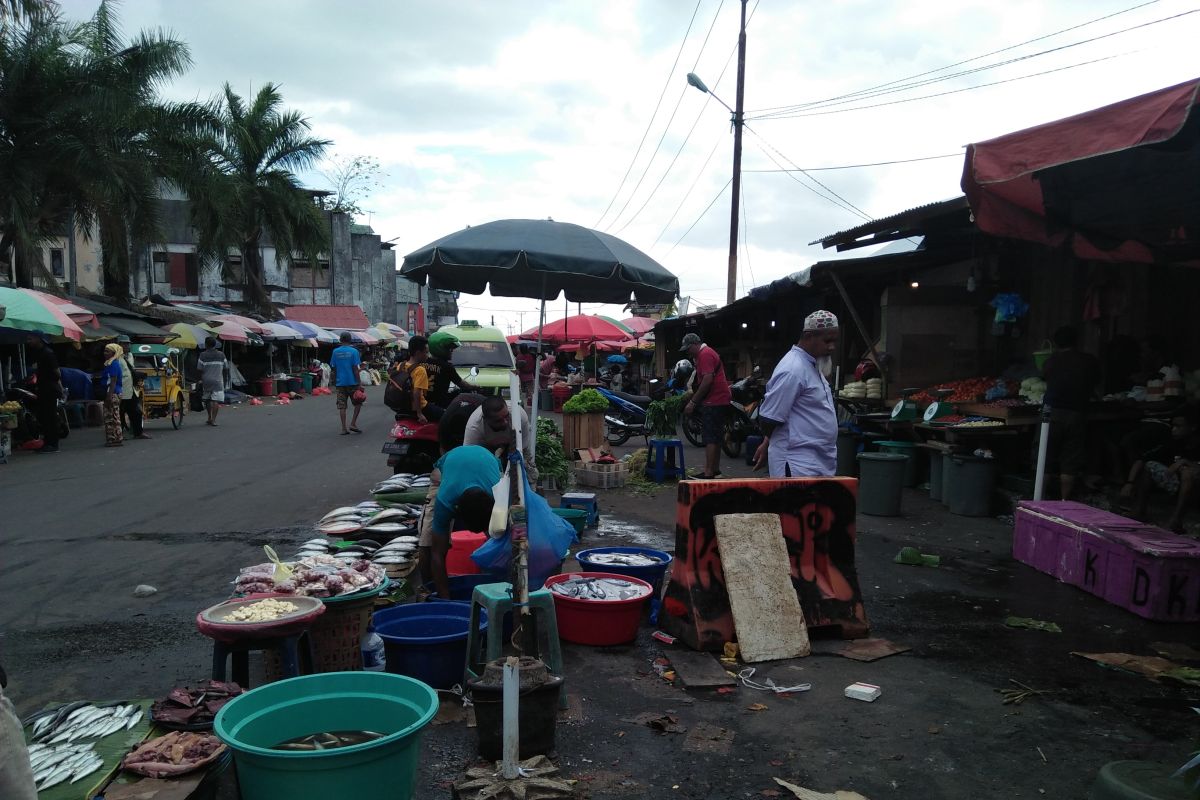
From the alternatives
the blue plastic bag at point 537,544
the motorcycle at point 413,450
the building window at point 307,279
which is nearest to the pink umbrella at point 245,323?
the motorcycle at point 413,450

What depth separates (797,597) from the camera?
5.26 meters

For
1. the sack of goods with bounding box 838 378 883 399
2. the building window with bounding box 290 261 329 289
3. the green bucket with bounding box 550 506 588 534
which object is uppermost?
the building window with bounding box 290 261 329 289

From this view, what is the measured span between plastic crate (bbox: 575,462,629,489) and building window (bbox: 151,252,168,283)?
44.0 meters

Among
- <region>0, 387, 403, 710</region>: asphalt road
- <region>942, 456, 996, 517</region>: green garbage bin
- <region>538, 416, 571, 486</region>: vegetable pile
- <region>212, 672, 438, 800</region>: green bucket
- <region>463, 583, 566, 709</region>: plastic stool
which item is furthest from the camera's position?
<region>538, 416, 571, 486</region>: vegetable pile

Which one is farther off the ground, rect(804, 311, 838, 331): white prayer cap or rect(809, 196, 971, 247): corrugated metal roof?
rect(809, 196, 971, 247): corrugated metal roof

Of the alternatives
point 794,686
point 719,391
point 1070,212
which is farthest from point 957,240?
point 794,686

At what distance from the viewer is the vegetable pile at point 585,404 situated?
1250 centimetres

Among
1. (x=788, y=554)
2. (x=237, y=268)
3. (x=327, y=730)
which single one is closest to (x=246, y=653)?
(x=327, y=730)

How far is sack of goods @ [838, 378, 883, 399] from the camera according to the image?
12078mm

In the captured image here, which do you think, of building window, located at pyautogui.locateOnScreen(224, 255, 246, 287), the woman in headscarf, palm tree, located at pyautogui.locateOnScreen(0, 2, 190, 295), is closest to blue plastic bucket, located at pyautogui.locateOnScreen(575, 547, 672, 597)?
the woman in headscarf

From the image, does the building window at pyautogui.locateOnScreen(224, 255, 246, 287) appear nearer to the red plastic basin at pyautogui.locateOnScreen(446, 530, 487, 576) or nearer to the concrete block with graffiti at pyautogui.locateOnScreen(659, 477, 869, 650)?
the red plastic basin at pyautogui.locateOnScreen(446, 530, 487, 576)

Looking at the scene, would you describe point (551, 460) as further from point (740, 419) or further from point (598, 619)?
point (740, 419)

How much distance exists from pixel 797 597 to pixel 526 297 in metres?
5.79

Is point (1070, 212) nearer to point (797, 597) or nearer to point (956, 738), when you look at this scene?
point (797, 597)
